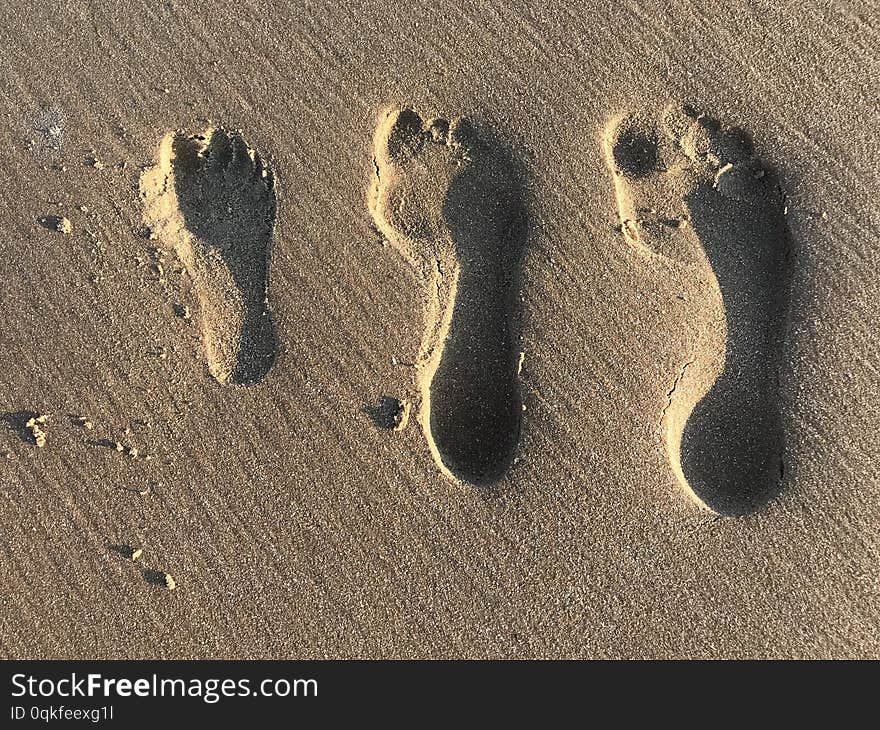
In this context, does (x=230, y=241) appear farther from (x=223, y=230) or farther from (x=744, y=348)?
(x=744, y=348)

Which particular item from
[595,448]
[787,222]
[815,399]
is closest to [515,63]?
[787,222]

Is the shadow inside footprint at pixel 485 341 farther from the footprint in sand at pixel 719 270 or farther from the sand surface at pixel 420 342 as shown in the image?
the footprint in sand at pixel 719 270

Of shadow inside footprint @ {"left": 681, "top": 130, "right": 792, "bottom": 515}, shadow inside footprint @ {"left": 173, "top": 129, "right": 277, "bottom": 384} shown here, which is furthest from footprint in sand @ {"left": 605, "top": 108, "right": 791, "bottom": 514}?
shadow inside footprint @ {"left": 173, "top": 129, "right": 277, "bottom": 384}

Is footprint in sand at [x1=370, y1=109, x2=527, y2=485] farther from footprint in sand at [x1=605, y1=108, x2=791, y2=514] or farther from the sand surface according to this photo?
footprint in sand at [x1=605, y1=108, x2=791, y2=514]

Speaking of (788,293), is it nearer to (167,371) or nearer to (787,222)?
(787,222)

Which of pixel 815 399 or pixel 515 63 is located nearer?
pixel 815 399

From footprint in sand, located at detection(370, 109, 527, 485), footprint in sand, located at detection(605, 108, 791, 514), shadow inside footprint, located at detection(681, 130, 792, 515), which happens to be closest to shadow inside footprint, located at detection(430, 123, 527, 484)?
footprint in sand, located at detection(370, 109, 527, 485)

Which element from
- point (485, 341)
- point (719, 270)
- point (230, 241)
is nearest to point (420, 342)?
point (485, 341)
